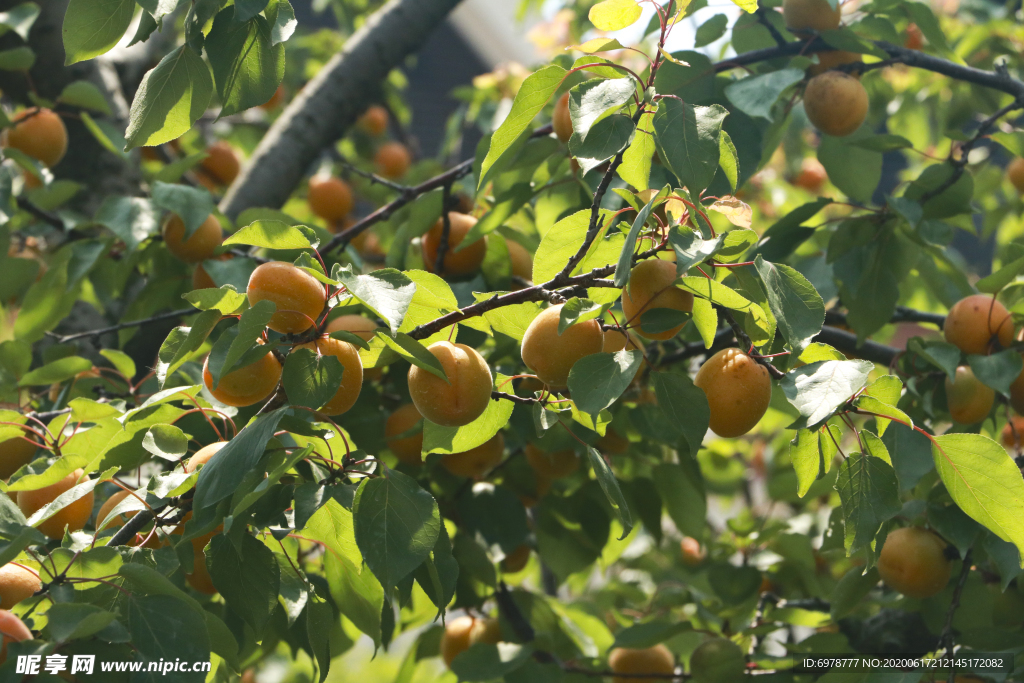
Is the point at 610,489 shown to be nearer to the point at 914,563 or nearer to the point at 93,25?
the point at 914,563

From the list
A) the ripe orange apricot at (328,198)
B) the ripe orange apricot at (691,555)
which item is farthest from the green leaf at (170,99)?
the ripe orange apricot at (691,555)

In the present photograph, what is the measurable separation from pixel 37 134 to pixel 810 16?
1250 millimetres

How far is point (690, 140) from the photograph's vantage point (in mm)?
716

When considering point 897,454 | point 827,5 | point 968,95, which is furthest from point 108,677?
point 968,95

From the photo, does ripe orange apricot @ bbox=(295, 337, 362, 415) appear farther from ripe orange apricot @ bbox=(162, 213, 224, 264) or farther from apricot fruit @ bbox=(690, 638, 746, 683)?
apricot fruit @ bbox=(690, 638, 746, 683)

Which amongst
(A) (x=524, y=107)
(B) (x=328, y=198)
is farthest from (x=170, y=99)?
(B) (x=328, y=198)

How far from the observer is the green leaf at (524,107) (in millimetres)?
743

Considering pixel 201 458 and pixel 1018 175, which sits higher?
pixel 201 458

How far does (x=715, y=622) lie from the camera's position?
1265 millimetres

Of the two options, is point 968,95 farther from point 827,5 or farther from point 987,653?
point 987,653

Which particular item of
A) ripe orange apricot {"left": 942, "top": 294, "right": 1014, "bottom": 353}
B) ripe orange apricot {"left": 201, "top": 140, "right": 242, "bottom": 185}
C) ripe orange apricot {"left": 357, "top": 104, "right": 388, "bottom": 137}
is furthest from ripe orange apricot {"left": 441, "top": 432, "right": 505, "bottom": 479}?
ripe orange apricot {"left": 357, "top": 104, "right": 388, "bottom": 137}

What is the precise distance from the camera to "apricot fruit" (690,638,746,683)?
3.52ft

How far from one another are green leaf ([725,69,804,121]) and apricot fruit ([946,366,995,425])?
402mm

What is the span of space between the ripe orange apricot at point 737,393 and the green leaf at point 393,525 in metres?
0.28
